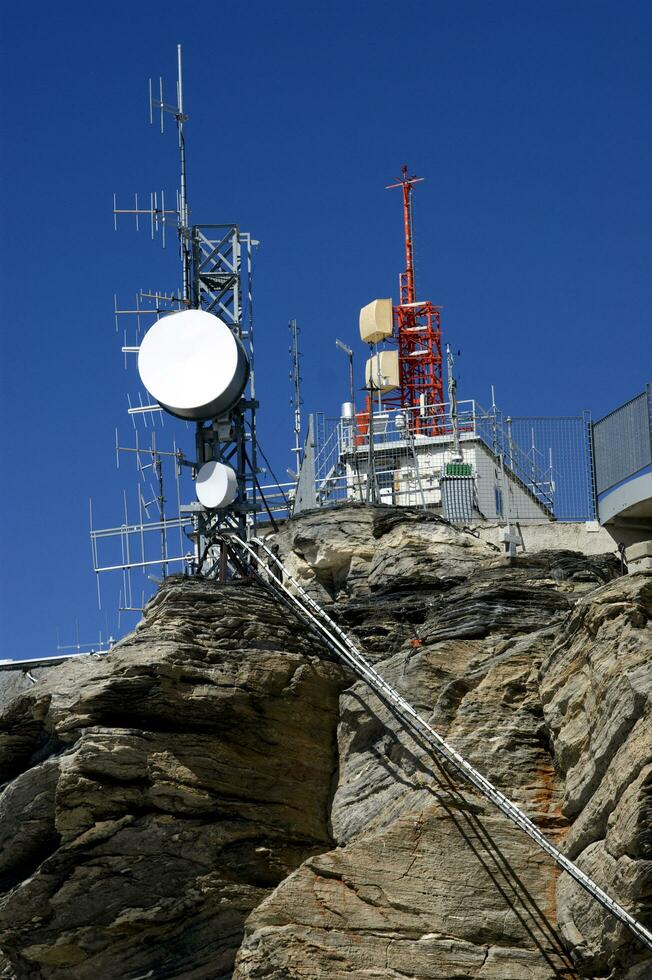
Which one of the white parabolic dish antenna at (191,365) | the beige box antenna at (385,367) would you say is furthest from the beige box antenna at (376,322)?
the white parabolic dish antenna at (191,365)

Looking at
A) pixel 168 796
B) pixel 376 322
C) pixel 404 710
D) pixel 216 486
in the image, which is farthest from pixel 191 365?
pixel 376 322

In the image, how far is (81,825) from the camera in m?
29.6

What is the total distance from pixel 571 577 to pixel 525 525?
5949mm

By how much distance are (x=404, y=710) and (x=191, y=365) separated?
861 centimetres

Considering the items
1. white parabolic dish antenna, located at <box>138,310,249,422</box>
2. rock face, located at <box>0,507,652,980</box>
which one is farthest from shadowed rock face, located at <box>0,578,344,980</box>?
white parabolic dish antenna, located at <box>138,310,249,422</box>

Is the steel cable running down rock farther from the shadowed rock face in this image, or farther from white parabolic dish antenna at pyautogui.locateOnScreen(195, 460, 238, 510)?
white parabolic dish antenna at pyautogui.locateOnScreen(195, 460, 238, 510)

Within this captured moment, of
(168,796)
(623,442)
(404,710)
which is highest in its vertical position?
(623,442)

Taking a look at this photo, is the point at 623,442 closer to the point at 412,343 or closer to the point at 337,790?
the point at 337,790

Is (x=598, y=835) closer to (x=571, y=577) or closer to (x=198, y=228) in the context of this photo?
(x=571, y=577)

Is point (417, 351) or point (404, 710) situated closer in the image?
point (404, 710)

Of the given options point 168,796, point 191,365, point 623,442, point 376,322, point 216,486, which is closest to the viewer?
point 168,796

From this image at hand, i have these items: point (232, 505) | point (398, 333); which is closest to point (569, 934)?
point (232, 505)

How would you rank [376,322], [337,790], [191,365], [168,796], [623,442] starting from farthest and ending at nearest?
[376,322], [191,365], [623,442], [337,790], [168,796]

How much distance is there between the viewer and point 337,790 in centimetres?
3081
